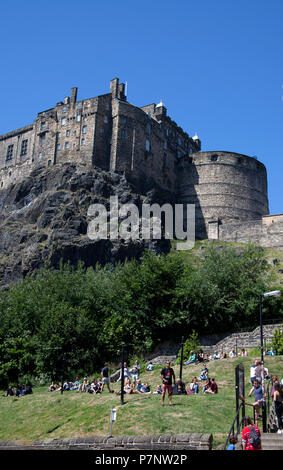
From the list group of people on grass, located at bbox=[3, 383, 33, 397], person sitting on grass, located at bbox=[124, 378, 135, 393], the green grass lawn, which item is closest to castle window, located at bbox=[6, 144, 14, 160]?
group of people on grass, located at bbox=[3, 383, 33, 397]

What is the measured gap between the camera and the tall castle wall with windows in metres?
60.6

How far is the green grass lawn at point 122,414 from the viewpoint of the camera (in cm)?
1506

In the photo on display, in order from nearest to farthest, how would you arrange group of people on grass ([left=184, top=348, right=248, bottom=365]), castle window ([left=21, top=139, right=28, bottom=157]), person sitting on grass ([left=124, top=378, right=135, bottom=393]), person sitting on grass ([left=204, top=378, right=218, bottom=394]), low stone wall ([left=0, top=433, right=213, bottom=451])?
low stone wall ([left=0, top=433, right=213, bottom=451]), person sitting on grass ([left=204, top=378, right=218, bottom=394]), person sitting on grass ([left=124, top=378, right=135, bottom=393]), group of people on grass ([left=184, top=348, right=248, bottom=365]), castle window ([left=21, top=139, right=28, bottom=157])

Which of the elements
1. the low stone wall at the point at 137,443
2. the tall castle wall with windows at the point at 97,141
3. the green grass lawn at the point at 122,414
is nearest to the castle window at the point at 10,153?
the tall castle wall with windows at the point at 97,141

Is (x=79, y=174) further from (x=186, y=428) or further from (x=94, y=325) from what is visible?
(x=186, y=428)

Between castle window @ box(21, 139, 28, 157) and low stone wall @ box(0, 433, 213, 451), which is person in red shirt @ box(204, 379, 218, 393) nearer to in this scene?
low stone wall @ box(0, 433, 213, 451)

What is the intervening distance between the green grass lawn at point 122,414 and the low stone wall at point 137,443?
111 centimetres

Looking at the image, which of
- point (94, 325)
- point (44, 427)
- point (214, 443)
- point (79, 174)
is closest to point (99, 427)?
point (44, 427)

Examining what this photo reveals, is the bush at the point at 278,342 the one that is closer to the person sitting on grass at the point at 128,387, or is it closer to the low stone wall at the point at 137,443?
the person sitting on grass at the point at 128,387

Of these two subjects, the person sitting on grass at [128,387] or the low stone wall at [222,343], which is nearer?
the person sitting on grass at [128,387]

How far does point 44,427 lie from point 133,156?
154 ft

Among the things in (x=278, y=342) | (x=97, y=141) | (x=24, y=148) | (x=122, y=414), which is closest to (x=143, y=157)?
(x=97, y=141)

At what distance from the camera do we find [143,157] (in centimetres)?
6344

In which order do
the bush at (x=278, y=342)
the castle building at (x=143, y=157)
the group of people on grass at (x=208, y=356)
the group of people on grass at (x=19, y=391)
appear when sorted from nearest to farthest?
the group of people on grass at (x=19, y=391) < the bush at (x=278, y=342) < the group of people on grass at (x=208, y=356) < the castle building at (x=143, y=157)
